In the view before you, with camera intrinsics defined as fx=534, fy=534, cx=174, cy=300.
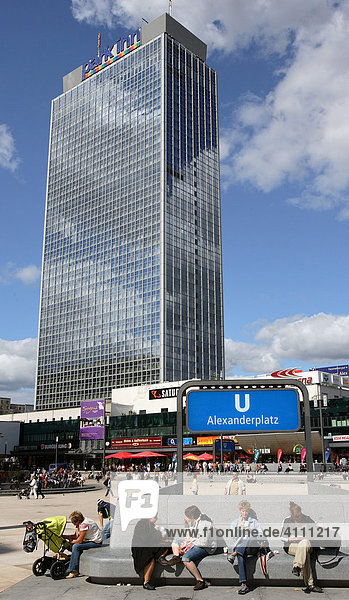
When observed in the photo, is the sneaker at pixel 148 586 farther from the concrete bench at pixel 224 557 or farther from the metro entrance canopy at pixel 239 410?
the metro entrance canopy at pixel 239 410

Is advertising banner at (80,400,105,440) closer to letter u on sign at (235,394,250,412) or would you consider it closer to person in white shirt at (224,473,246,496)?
person in white shirt at (224,473,246,496)

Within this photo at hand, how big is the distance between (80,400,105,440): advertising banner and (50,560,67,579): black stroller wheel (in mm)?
80530

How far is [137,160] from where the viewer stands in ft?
433

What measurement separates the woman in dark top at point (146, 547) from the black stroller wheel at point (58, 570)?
1690mm

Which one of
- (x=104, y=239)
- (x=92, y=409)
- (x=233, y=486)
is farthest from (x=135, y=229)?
(x=233, y=486)

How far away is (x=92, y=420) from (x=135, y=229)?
172ft

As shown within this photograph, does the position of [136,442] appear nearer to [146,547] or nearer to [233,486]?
[233,486]

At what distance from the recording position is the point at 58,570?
1005 centimetres

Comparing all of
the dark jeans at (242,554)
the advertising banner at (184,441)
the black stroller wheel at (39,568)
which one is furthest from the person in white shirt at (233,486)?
the advertising banner at (184,441)

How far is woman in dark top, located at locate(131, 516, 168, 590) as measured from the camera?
9.17m

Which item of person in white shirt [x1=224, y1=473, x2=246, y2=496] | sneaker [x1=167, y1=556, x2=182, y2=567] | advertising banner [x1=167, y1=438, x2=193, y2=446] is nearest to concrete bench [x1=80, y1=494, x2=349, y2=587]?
sneaker [x1=167, y1=556, x2=182, y2=567]

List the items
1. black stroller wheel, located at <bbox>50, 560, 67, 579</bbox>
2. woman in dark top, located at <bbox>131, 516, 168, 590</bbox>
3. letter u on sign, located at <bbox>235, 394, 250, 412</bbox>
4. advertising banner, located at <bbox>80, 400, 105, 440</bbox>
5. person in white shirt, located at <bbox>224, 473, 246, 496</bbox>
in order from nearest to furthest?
woman in dark top, located at <bbox>131, 516, 168, 590</bbox> → black stroller wheel, located at <bbox>50, 560, 67, 579</bbox> → letter u on sign, located at <bbox>235, 394, 250, 412</bbox> → person in white shirt, located at <bbox>224, 473, 246, 496</bbox> → advertising banner, located at <bbox>80, 400, 105, 440</bbox>

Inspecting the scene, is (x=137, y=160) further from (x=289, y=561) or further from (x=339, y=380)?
(x=289, y=561)

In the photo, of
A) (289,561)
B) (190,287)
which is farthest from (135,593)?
(190,287)
